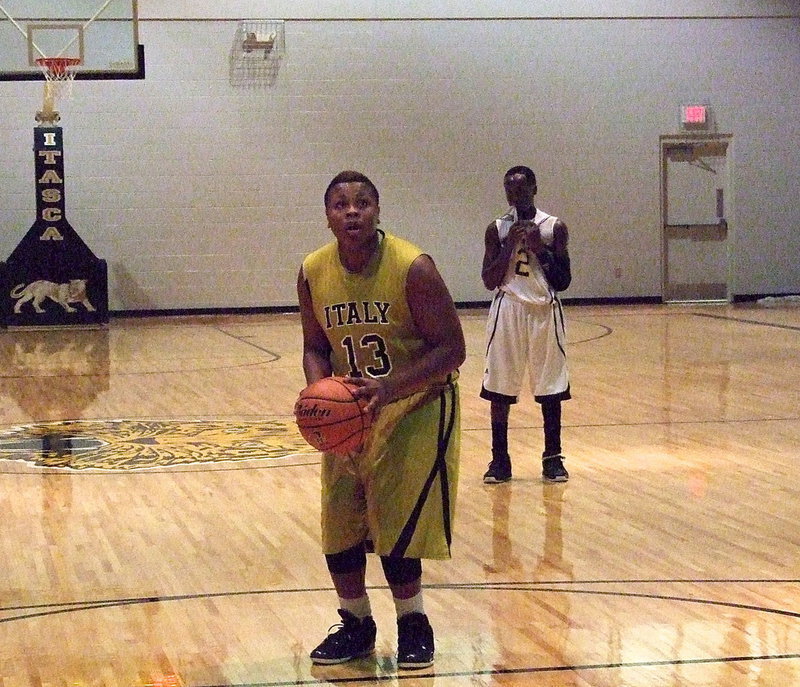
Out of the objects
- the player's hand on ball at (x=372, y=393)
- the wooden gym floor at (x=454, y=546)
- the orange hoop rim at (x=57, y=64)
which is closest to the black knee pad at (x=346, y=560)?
the wooden gym floor at (x=454, y=546)

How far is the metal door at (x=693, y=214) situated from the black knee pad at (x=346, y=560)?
16.1m

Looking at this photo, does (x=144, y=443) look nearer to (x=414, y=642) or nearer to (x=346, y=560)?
(x=346, y=560)

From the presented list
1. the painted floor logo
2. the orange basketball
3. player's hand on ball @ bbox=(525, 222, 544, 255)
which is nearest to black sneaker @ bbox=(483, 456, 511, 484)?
player's hand on ball @ bbox=(525, 222, 544, 255)

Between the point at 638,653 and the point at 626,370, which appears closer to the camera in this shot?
the point at 638,653

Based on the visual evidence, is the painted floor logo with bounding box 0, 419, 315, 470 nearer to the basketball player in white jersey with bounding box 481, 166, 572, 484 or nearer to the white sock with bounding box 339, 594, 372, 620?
the basketball player in white jersey with bounding box 481, 166, 572, 484

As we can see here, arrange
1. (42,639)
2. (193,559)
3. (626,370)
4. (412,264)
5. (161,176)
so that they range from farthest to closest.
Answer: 1. (161,176)
2. (626,370)
3. (193,559)
4. (42,639)
5. (412,264)

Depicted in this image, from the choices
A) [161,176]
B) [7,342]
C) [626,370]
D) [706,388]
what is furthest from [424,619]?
[161,176]

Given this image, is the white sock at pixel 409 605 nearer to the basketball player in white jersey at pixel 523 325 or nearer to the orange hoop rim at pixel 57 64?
the basketball player in white jersey at pixel 523 325

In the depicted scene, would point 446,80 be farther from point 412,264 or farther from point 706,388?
point 412,264

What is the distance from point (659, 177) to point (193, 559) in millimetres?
15188

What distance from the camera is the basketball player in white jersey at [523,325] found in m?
6.84

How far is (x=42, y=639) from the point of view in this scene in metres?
4.29

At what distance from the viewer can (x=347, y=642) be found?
406 centimetres

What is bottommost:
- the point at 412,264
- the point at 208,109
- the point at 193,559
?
the point at 193,559
